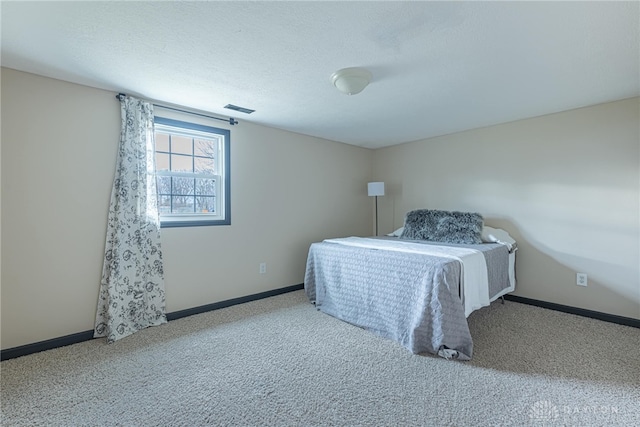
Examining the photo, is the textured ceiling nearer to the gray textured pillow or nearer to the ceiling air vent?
the ceiling air vent

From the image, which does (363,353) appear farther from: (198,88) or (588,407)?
(198,88)

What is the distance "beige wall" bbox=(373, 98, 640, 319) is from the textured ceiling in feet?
1.20

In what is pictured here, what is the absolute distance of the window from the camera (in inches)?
113

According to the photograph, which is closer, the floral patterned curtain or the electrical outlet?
the floral patterned curtain

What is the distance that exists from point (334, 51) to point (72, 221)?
238cm

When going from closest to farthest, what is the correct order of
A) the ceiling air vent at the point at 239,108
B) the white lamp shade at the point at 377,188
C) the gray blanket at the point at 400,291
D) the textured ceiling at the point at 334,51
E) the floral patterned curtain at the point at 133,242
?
the textured ceiling at the point at 334,51 → the gray blanket at the point at 400,291 → the floral patterned curtain at the point at 133,242 → the ceiling air vent at the point at 239,108 → the white lamp shade at the point at 377,188

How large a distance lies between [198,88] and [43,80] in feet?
3.60

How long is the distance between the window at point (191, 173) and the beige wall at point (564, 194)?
2.89 metres

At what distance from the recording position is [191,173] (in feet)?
9.91

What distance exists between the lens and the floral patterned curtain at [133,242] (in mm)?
2420

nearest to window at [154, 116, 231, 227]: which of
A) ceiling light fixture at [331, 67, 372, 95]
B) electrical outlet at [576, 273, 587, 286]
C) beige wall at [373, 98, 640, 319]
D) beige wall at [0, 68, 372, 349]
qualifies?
beige wall at [0, 68, 372, 349]

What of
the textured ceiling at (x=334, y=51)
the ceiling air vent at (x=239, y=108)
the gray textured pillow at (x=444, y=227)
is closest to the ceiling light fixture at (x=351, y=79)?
the textured ceiling at (x=334, y=51)

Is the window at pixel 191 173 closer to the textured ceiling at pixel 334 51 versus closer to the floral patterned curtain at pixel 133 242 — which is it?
the floral patterned curtain at pixel 133 242

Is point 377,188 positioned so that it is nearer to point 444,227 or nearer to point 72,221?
point 444,227
